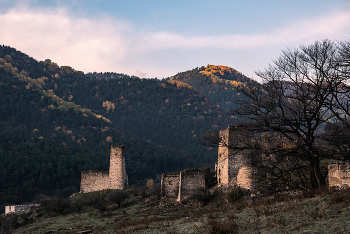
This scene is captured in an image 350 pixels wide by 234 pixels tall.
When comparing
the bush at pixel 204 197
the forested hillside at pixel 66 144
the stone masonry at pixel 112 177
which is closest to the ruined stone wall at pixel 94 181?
the stone masonry at pixel 112 177

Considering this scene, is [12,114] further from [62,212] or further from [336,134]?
[336,134]

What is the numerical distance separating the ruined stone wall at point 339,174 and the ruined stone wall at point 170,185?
17317 millimetres

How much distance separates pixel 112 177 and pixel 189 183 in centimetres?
1522

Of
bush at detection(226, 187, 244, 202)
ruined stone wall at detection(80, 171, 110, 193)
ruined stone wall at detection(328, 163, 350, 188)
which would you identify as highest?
ruined stone wall at detection(328, 163, 350, 188)

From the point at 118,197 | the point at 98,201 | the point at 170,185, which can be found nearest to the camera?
the point at 170,185

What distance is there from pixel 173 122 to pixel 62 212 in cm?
16038

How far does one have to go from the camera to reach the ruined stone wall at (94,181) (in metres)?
40.5

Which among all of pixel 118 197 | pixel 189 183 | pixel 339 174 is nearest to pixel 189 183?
pixel 189 183

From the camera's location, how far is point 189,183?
27.8 metres

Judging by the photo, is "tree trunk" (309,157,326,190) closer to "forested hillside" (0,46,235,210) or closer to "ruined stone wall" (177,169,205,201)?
"forested hillside" (0,46,235,210)

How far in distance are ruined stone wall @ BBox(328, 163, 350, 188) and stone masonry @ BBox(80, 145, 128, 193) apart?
27.6 metres

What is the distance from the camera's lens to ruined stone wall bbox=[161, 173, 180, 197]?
31.5 m

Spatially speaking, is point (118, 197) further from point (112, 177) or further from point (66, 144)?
point (66, 144)

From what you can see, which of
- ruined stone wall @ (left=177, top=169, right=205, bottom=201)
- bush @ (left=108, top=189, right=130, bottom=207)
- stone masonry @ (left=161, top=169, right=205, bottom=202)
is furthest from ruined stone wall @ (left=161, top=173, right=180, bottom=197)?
bush @ (left=108, top=189, right=130, bottom=207)
